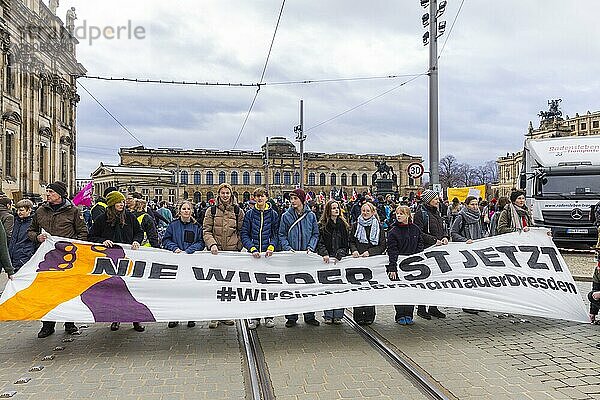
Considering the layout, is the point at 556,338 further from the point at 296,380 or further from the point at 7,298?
the point at 7,298

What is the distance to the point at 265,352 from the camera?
7.51m

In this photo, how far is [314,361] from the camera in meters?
7.08

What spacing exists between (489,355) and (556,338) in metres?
1.38

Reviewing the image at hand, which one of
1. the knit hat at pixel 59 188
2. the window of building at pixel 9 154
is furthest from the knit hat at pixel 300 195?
the window of building at pixel 9 154

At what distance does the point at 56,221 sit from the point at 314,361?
4.18 m

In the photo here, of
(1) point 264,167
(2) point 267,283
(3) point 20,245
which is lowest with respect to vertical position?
(2) point 267,283

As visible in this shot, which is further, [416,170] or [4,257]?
[416,170]

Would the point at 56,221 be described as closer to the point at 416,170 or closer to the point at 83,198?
the point at 83,198

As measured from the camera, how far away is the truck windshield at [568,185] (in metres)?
19.7

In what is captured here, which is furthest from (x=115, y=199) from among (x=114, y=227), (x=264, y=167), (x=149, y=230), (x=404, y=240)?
(x=264, y=167)

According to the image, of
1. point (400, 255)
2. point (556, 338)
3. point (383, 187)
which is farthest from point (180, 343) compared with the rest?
point (383, 187)

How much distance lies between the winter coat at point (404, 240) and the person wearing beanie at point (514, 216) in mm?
2025

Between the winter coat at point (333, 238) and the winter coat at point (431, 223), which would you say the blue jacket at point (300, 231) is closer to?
the winter coat at point (333, 238)

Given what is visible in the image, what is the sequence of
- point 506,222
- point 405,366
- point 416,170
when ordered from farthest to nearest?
point 416,170 → point 506,222 → point 405,366
